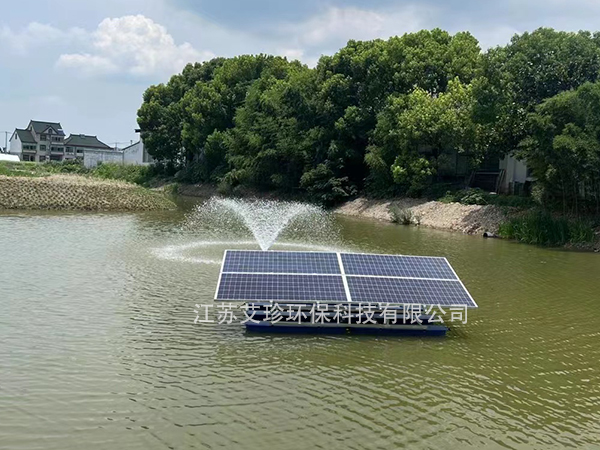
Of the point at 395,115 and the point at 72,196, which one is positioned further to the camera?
the point at 395,115

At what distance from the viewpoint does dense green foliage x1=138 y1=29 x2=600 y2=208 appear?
25.2 m

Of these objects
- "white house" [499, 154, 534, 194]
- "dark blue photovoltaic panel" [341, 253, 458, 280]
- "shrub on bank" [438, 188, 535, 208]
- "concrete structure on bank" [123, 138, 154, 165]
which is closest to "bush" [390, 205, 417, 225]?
"shrub on bank" [438, 188, 535, 208]

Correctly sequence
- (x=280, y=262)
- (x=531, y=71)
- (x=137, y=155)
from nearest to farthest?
(x=280, y=262) → (x=531, y=71) → (x=137, y=155)

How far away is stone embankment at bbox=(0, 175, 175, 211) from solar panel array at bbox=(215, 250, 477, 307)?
23.4 meters

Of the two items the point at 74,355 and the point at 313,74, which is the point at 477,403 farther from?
the point at 313,74

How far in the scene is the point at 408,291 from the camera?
10.2m

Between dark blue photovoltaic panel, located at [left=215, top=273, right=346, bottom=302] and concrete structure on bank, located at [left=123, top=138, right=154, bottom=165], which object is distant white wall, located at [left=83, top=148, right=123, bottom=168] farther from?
dark blue photovoltaic panel, located at [left=215, top=273, right=346, bottom=302]

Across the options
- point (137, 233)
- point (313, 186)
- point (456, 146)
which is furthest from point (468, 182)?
point (137, 233)

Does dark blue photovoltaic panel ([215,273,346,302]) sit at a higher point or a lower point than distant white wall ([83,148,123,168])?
lower

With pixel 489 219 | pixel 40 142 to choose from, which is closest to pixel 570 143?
pixel 489 219

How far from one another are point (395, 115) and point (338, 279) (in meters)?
28.2

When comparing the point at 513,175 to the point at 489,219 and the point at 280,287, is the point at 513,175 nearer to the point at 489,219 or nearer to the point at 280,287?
the point at 489,219

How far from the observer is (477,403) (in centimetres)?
735

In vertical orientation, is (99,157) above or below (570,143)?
above
